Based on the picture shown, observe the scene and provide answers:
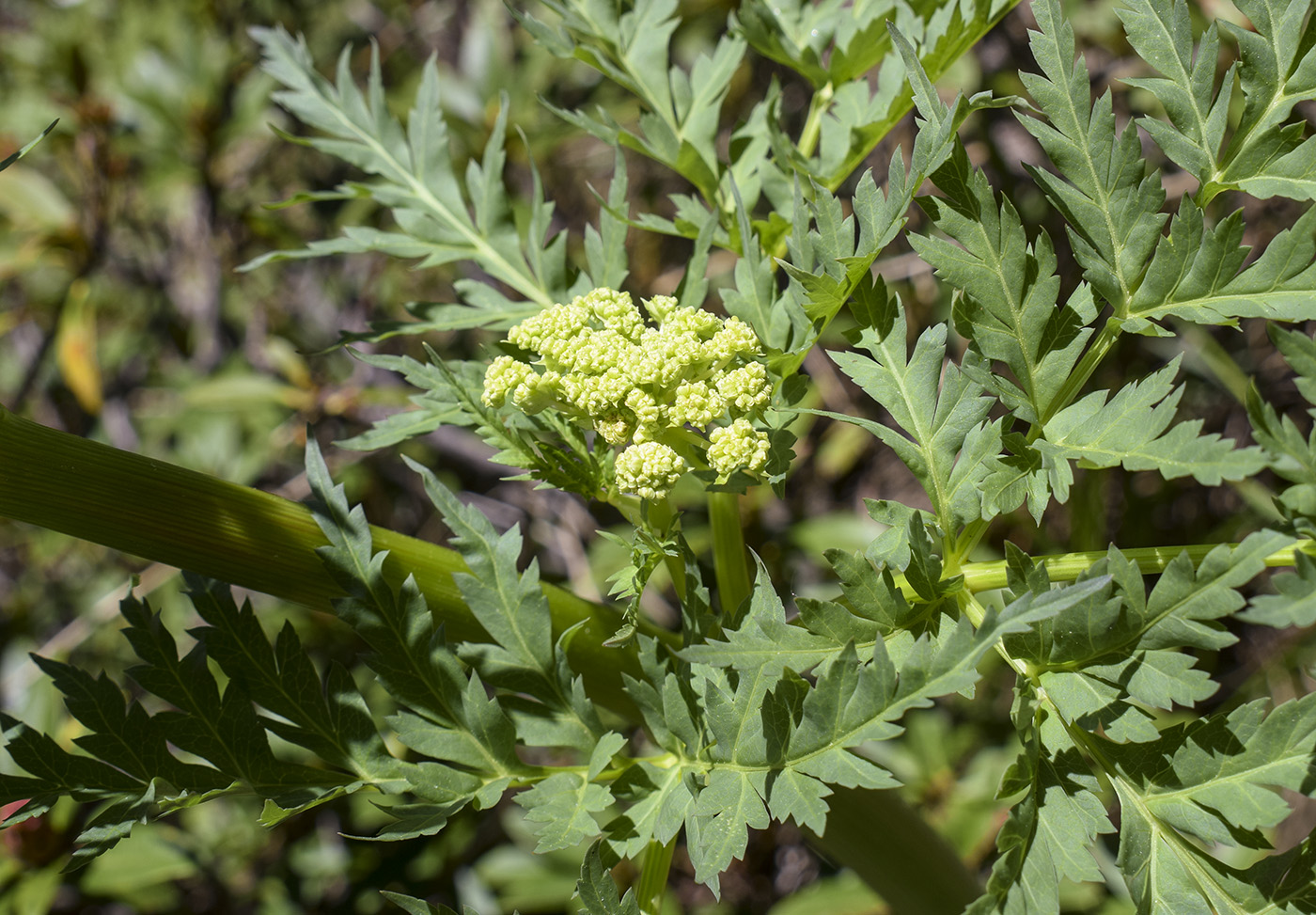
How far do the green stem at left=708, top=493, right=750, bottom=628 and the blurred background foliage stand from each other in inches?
38.8

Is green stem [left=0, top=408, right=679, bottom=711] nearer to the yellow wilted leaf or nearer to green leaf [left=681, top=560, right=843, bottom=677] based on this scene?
green leaf [left=681, top=560, right=843, bottom=677]

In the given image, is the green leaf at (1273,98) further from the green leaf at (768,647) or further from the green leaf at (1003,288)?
the green leaf at (768,647)

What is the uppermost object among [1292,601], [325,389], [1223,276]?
[1223,276]

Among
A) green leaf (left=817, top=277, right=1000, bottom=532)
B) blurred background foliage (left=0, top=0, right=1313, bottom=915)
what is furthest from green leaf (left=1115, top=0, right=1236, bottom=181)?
blurred background foliage (left=0, top=0, right=1313, bottom=915)

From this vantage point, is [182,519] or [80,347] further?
[80,347]

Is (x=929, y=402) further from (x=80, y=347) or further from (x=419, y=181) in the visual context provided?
(x=80, y=347)

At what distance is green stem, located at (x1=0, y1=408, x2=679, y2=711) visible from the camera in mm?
948

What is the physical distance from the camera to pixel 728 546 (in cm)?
126

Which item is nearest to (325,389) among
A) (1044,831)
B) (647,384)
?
(647,384)

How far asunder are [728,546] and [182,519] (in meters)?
0.64

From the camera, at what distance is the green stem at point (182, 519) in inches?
37.3

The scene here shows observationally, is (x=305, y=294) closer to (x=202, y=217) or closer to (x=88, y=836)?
(x=202, y=217)

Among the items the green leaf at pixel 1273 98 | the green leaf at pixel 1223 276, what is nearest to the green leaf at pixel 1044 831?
the green leaf at pixel 1223 276

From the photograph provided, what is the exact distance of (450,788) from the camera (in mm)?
1065
